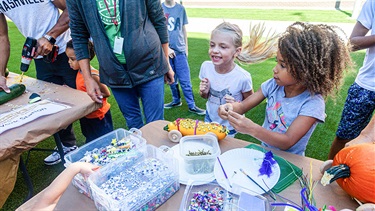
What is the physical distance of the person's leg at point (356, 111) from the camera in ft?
5.38

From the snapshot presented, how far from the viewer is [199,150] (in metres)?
1.12

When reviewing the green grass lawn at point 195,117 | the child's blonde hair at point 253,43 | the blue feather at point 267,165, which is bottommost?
the green grass lawn at point 195,117

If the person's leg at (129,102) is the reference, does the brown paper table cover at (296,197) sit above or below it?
above

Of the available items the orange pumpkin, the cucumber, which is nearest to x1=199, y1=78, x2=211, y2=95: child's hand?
the orange pumpkin

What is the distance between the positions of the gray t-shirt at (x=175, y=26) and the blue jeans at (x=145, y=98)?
1.55 metres

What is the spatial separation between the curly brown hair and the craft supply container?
1.66 ft

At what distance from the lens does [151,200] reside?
88cm

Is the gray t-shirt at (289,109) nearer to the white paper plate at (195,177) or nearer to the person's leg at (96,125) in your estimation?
the white paper plate at (195,177)

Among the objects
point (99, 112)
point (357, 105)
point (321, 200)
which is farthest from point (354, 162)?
point (99, 112)

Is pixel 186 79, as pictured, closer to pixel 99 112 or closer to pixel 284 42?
pixel 99 112

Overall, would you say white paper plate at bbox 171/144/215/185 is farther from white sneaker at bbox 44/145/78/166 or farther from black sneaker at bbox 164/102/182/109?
black sneaker at bbox 164/102/182/109

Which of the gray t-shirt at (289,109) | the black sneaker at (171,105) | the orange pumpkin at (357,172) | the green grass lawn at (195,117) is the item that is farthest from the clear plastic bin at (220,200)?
the black sneaker at (171,105)

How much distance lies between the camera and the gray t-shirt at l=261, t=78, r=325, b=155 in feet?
3.96

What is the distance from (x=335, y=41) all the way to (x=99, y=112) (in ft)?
5.69
